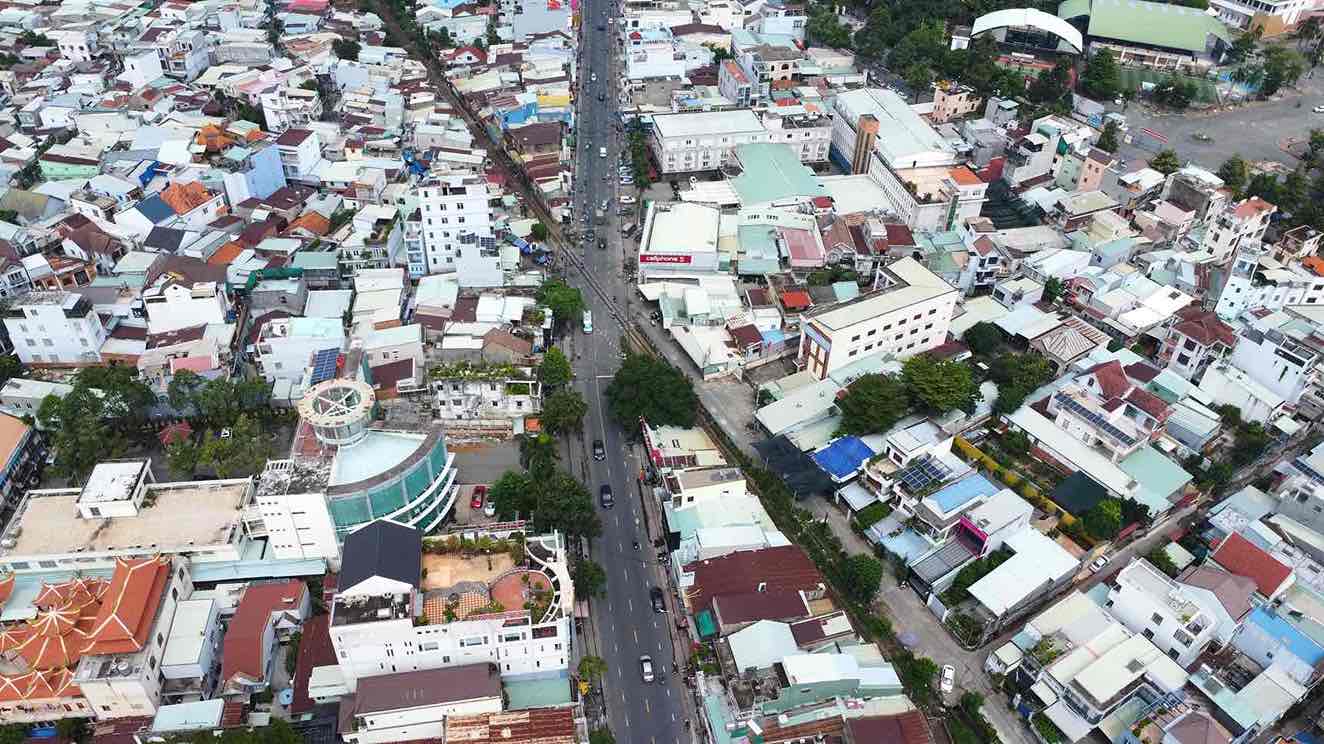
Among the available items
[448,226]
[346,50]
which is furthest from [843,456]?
[346,50]

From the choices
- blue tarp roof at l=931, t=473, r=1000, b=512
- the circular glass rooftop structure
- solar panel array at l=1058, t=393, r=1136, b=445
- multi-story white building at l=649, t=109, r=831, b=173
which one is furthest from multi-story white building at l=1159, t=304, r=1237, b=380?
the circular glass rooftop structure

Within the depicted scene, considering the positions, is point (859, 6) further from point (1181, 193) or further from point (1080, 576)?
point (1080, 576)

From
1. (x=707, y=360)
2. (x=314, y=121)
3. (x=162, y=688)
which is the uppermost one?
(x=314, y=121)

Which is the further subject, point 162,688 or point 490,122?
point 490,122

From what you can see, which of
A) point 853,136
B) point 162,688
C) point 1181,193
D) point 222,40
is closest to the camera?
point 162,688

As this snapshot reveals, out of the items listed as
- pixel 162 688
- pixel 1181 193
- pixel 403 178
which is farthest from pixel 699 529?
pixel 1181 193

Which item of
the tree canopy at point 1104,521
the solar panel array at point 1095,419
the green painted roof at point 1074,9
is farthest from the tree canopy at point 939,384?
the green painted roof at point 1074,9

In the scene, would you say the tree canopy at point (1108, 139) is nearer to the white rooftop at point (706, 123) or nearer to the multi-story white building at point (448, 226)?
the white rooftop at point (706, 123)
